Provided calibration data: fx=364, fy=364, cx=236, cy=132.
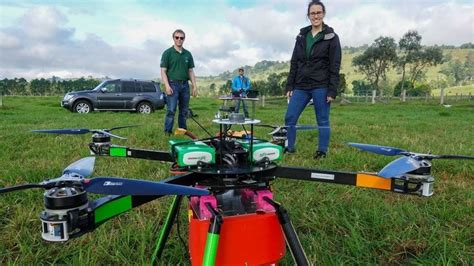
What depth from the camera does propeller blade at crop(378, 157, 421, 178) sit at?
5.31 feet

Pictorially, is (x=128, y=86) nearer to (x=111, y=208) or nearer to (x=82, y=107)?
(x=82, y=107)

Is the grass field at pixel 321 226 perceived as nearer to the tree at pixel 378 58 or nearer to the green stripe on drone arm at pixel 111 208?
the green stripe on drone arm at pixel 111 208

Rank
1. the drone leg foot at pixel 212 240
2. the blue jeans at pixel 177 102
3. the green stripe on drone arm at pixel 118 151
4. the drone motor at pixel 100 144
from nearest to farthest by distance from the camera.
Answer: the drone leg foot at pixel 212 240, the green stripe on drone arm at pixel 118 151, the drone motor at pixel 100 144, the blue jeans at pixel 177 102

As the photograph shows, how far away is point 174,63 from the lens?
7246mm

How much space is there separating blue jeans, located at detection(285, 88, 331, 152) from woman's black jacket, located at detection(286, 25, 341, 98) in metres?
0.09

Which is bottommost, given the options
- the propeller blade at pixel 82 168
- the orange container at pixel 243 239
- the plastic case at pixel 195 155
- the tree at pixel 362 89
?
the orange container at pixel 243 239

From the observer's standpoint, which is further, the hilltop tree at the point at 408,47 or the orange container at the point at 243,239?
the hilltop tree at the point at 408,47

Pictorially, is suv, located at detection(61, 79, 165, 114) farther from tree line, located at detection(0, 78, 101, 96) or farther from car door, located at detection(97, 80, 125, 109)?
tree line, located at detection(0, 78, 101, 96)

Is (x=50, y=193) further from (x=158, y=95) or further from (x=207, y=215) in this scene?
(x=158, y=95)

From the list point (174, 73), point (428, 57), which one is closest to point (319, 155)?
point (174, 73)

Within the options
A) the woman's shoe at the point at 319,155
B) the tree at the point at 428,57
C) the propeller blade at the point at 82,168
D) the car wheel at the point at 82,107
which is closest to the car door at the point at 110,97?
the car wheel at the point at 82,107

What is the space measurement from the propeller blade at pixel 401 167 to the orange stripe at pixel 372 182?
0.13 feet

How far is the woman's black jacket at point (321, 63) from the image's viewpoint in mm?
4895

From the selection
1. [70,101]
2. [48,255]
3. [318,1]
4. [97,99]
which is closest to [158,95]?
[97,99]
